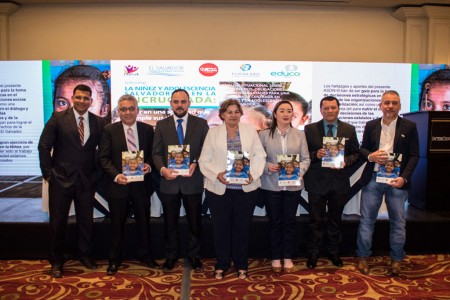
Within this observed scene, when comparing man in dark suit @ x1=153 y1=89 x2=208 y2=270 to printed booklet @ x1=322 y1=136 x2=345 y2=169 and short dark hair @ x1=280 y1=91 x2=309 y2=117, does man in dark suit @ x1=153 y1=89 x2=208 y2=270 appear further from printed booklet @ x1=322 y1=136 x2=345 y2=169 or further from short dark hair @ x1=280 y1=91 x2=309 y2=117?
short dark hair @ x1=280 y1=91 x2=309 y2=117

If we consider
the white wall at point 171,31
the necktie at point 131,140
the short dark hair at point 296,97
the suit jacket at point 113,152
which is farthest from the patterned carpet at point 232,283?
the white wall at point 171,31

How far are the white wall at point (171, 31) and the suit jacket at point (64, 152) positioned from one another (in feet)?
13.4

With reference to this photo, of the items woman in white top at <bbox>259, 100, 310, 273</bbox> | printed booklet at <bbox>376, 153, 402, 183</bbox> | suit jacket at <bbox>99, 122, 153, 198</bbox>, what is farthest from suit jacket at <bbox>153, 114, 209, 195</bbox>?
printed booklet at <bbox>376, 153, 402, 183</bbox>

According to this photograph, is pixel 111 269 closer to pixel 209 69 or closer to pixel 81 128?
pixel 81 128

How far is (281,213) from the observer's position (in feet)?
9.62

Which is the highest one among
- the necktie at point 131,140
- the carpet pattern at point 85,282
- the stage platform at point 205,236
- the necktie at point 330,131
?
the necktie at point 330,131

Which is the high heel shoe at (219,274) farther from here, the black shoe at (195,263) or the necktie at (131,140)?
the necktie at (131,140)

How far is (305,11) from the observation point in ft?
22.1

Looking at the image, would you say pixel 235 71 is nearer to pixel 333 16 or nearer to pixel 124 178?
pixel 333 16

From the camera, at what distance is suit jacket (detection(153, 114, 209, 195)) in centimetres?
287

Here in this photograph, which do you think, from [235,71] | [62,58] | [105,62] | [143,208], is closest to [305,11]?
[235,71]

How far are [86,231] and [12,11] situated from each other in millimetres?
5660

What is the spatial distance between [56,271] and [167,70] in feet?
13.2

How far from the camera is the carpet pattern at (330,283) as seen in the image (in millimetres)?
2566
